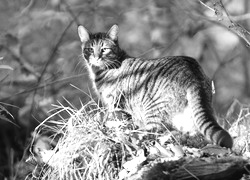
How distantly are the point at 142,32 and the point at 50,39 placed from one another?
7.14ft

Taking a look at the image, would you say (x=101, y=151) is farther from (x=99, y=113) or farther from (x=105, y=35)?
(x=105, y=35)

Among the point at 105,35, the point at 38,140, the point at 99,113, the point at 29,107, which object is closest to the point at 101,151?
the point at 99,113

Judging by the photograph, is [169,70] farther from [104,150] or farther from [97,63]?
[104,150]

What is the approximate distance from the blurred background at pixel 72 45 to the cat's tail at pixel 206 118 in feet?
2.25

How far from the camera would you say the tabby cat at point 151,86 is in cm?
417

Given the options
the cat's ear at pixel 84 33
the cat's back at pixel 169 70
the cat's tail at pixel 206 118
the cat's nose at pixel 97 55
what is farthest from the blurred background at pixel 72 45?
the cat's tail at pixel 206 118

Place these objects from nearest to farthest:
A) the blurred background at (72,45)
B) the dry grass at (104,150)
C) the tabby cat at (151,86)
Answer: the dry grass at (104,150), the tabby cat at (151,86), the blurred background at (72,45)

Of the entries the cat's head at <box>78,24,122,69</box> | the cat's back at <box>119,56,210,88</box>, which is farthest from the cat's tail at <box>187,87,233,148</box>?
the cat's head at <box>78,24,122,69</box>

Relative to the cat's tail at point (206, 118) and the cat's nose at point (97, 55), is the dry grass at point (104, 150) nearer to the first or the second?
the cat's tail at point (206, 118)

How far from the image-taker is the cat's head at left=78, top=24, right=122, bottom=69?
5.40 metres

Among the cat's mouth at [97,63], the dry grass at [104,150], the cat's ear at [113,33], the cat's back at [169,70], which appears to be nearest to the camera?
the dry grass at [104,150]

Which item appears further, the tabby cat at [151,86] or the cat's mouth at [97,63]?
the cat's mouth at [97,63]

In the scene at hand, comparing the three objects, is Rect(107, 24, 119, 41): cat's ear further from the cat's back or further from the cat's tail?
the cat's tail

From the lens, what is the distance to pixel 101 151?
Answer: 354cm
